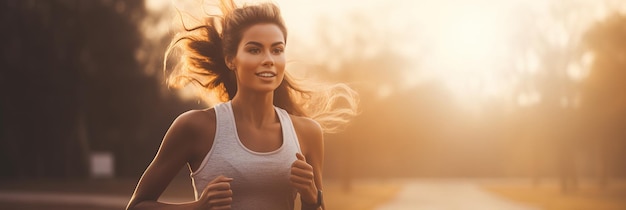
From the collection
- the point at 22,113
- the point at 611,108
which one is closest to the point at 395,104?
the point at 611,108

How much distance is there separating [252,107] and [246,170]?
0.99 ft

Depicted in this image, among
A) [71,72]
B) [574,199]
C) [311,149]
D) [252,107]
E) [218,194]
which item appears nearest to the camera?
[218,194]

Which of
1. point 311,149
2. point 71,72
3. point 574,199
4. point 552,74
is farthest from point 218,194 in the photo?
point 71,72

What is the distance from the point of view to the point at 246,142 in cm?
334

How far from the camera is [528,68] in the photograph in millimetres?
42062

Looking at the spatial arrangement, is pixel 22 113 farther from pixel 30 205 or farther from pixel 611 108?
pixel 611 108

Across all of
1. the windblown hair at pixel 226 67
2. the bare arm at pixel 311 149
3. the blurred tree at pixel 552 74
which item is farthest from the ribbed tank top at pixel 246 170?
the blurred tree at pixel 552 74

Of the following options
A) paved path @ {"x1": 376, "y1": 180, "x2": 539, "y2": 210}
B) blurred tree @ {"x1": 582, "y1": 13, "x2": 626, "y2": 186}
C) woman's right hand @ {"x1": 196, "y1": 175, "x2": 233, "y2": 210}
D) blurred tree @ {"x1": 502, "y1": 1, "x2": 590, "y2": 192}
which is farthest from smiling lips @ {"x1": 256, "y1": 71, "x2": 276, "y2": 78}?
blurred tree @ {"x1": 502, "y1": 1, "x2": 590, "y2": 192}

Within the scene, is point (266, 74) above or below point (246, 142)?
above

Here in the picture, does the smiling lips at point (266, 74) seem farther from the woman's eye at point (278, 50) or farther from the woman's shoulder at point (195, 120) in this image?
the woman's shoulder at point (195, 120)

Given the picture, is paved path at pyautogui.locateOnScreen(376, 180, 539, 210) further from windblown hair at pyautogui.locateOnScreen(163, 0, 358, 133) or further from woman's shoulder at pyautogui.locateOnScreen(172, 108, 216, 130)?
woman's shoulder at pyautogui.locateOnScreen(172, 108, 216, 130)

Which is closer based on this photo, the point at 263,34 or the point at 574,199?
the point at 263,34

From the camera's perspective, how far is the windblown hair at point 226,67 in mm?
3428

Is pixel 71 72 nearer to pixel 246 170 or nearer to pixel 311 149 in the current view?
pixel 311 149
